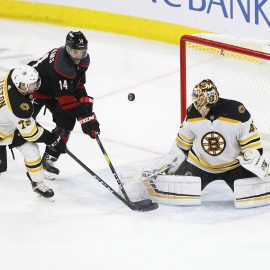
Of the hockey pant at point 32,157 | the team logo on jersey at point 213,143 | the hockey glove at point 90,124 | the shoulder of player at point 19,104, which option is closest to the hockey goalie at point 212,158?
the team logo on jersey at point 213,143

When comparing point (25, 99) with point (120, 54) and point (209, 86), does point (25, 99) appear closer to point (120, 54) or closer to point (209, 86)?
point (209, 86)

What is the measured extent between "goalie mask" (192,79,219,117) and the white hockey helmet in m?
0.81

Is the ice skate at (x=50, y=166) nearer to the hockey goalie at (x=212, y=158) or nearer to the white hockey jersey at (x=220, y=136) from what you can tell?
the hockey goalie at (x=212, y=158)

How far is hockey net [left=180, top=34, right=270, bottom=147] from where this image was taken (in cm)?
488

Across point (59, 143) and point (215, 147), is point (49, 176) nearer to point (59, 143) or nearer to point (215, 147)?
point (59, 143)

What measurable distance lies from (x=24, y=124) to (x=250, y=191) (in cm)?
119

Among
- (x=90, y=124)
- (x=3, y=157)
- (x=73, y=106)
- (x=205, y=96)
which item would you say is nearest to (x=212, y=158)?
(x=205, y=96)

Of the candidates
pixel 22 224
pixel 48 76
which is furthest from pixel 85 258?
pixel 48 76

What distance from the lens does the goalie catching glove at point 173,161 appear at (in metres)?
4.25

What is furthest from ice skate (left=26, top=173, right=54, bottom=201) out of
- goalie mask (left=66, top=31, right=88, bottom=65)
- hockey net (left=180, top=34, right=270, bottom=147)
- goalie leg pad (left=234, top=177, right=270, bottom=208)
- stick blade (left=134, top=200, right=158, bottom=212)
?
hockey net (left=180, top=34, right=270, bottom=147)

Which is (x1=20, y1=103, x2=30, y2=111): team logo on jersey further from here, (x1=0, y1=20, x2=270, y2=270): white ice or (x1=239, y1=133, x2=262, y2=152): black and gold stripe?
(x1=239, y1=133, x2=262, y2=152): black and gold stripe

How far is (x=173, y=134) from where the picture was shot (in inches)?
209

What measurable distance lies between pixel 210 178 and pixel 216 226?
0.35 metres

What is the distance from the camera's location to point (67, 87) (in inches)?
170
